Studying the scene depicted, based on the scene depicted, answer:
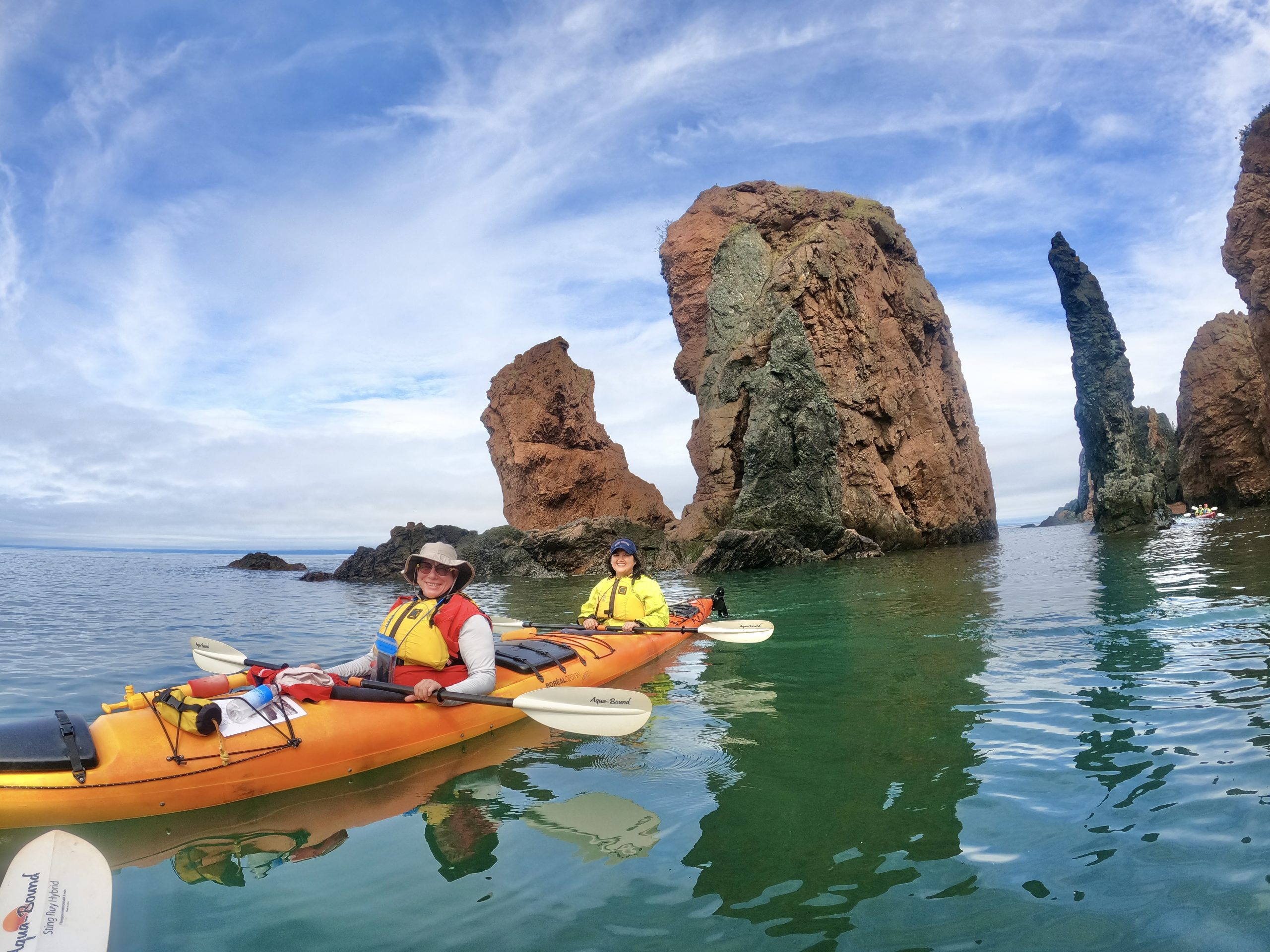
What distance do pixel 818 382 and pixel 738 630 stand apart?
2027 centimetres

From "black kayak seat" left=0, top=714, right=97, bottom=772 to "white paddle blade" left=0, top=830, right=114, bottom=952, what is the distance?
858 millimetres

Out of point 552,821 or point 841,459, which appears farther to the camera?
point 841,459

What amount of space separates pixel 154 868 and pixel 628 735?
113 inches

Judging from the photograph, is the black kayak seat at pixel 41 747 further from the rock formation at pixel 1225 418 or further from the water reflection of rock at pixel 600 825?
the rock formation at pixel 1225 418

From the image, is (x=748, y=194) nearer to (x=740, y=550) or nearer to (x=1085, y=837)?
(x=740, y=550)

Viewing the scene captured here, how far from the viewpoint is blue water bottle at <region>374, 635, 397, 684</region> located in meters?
5.34

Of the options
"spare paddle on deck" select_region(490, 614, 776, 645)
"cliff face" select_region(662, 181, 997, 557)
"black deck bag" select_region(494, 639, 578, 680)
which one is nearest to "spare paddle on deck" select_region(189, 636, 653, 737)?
"black deck bag" select_region(494, 639, 578, 680)

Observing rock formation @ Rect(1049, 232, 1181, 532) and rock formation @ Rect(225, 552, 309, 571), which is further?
rock formation @ Rect(225, 552, 309, 571)

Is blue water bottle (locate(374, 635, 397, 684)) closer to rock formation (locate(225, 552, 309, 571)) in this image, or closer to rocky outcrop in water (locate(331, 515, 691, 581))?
rocky outcrop in water (locate(331, 515, 691, 581))

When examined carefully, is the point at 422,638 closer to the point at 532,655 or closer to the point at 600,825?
the point at 532,655

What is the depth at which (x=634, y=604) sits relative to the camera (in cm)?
853

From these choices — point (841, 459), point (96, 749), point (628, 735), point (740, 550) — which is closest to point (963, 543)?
point (841, 459)

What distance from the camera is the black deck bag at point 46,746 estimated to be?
148 inches

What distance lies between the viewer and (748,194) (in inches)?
1505
